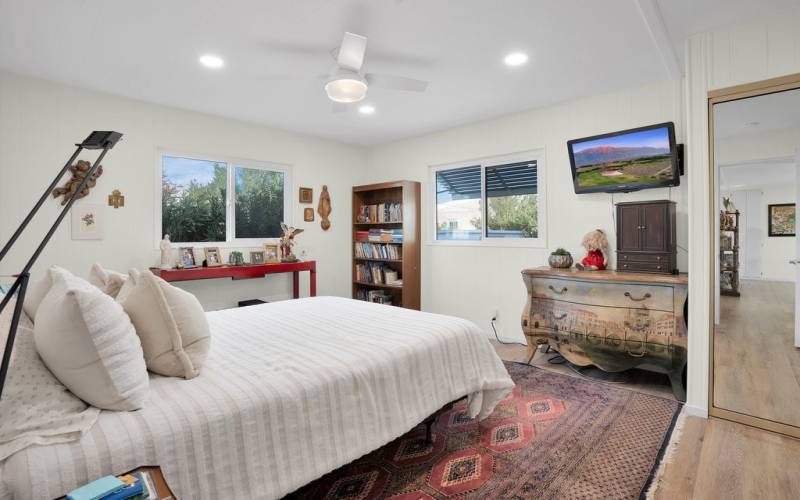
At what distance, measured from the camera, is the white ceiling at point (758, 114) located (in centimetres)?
232

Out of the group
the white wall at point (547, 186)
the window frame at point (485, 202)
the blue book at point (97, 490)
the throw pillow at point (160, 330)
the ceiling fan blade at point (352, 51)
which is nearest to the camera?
the blue book at point (97, 490)

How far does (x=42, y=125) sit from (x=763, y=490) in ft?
17.1

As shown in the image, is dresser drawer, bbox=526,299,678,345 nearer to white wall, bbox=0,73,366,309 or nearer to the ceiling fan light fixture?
the ceiling fan light fixture

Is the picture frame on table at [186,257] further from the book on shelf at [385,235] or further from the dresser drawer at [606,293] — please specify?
the dresser drawer at [606,293]

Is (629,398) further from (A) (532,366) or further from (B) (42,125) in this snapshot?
(B) (42,125)

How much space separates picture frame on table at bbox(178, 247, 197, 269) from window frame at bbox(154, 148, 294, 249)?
0.42 ft

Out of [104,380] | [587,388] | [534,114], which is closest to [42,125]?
[104,380]

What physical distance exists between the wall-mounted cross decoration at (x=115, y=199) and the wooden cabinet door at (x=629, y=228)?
172 inches

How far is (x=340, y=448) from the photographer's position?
5.10 ft

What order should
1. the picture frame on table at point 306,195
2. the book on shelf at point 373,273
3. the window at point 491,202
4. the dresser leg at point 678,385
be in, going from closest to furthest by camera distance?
the dresser leg at point 678,385, the window at point 491,202, the picture frame on table at point 306,195, the book on shelf at point 373,273

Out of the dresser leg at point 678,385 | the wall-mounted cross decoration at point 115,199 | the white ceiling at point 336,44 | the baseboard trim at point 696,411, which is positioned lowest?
the baseboard trim at point 696,411

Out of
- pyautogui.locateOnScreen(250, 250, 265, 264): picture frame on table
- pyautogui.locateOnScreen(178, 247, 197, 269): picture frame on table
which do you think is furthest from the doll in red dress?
pyautogui.locateOnScreen(178, 247, 197, 269): picture frame on table

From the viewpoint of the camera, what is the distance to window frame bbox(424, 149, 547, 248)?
4.05 metres

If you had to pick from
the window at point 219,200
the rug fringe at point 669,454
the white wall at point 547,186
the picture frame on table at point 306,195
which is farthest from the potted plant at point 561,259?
the window at point 219,200
